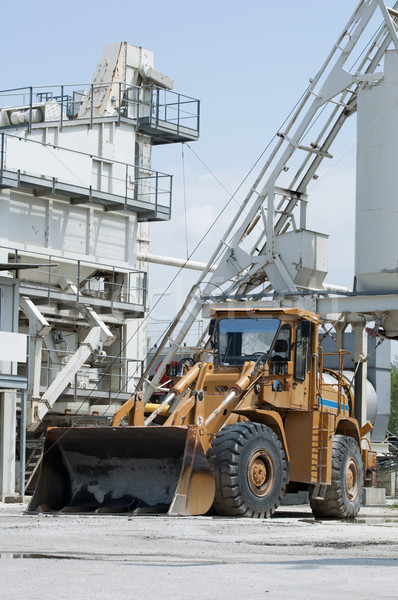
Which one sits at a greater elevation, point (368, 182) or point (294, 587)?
point (368, 182)

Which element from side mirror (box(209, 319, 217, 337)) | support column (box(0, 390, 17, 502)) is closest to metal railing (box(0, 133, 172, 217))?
support column (box(0, 390, 17, 502))

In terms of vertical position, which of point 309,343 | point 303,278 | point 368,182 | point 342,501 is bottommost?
point 342,501

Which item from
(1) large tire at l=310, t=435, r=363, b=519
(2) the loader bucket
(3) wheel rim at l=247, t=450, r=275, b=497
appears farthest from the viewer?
(1) large tire at l=310, t=435, r=363, b=519

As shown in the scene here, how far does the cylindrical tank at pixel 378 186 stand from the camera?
28406 mm

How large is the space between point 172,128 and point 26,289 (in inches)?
425

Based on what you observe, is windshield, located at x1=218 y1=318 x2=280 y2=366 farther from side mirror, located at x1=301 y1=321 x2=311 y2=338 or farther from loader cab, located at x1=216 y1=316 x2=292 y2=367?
side mirror, located at x1=301 y1=321 x2=311 y2=338

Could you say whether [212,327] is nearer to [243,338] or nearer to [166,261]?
[243,338]

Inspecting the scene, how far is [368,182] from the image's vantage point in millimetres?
28844

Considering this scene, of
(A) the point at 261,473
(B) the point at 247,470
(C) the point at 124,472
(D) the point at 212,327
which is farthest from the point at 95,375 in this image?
(B) the point at 247,470

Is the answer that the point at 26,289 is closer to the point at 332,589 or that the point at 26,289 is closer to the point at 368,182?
the point at 368,182

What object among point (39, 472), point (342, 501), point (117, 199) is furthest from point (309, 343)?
point (117, 199)

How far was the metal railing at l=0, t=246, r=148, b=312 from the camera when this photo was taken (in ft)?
117

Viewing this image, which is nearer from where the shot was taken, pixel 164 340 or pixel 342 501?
pixel 342 501

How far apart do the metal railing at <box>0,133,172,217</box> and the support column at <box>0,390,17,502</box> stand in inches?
304
